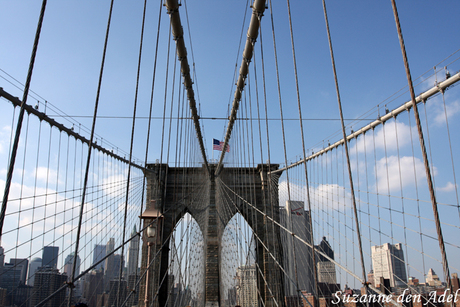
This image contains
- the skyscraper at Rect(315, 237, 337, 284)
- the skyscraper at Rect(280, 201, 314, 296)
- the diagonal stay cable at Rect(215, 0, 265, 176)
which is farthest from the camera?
the skyscraper at Rect(280, 201, 314, 296)

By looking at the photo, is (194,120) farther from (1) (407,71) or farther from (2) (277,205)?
(1) (407,71)

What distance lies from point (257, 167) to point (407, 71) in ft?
54.2

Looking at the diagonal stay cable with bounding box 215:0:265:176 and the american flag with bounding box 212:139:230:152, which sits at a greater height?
the american flag with bounding box 212:139:230:152

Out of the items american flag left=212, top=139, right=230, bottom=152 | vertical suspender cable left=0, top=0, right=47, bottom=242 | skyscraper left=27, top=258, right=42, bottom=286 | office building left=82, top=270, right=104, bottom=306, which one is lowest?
office building left=82, top=270, right=104, bottom=306

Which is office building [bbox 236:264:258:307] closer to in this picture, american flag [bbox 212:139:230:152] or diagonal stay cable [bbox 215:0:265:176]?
diagonal stay cable [bbox 215:0:265:176]

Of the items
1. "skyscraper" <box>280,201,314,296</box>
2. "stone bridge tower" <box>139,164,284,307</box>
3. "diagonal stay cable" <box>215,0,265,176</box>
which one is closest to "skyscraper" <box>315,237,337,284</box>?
"skyscraper" <box>280,201,314,296</box>

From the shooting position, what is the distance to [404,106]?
668 centimetres

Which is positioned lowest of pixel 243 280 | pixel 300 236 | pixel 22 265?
pixel 243 280

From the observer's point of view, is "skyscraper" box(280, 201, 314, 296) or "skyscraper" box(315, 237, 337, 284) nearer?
"skyscraper" box(315, 237, 337, 284)

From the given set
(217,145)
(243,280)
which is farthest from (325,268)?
(217,145)

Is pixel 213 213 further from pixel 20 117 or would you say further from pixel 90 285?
pixel 20 117

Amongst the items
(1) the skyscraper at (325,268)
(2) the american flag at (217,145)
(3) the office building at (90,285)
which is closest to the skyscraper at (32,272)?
(3) the office building at (90,285)

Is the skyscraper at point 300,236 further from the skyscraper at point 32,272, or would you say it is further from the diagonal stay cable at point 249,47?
the skyscraper at point 32,272

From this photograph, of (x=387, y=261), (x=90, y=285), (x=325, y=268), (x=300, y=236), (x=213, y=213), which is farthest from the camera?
(x=213, y=213)
